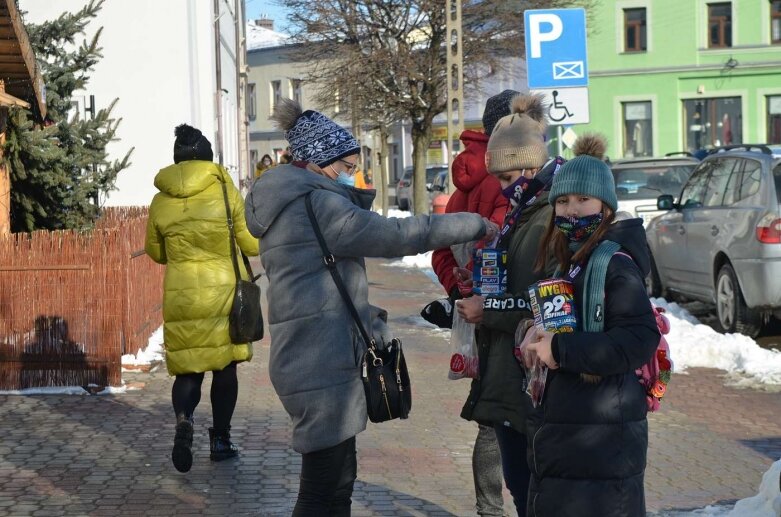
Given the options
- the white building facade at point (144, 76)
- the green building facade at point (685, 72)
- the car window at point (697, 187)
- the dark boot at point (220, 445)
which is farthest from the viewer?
the green building facade at point (685, 72)

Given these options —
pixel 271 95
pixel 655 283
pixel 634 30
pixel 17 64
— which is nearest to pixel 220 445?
pixel 17 64

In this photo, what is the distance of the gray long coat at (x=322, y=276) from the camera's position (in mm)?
4207

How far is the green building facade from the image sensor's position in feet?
151

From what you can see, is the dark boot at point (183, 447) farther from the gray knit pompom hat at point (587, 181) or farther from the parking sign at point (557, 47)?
the parking sign at point (557, 47)

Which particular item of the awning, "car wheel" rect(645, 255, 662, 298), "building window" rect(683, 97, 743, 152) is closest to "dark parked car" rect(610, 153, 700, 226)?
"car wheel" rect(645, 255, 662, 298)

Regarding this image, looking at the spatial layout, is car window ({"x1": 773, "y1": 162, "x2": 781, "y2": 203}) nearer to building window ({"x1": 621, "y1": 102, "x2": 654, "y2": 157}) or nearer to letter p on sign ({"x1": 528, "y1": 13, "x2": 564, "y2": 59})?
letter p on sign ({"x1": 528, "y1": 13, "x2": 564, "y2": 59})

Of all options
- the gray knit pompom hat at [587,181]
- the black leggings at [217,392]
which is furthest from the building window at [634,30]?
the gray knit pompom hat at [587,181]

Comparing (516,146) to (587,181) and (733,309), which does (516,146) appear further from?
(733,309)

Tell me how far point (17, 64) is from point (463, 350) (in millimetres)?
7417

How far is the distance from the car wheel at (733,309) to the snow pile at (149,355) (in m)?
5.18

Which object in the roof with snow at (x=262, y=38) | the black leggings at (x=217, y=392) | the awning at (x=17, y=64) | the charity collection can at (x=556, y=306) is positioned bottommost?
the black leggings at (x=217, y=392)

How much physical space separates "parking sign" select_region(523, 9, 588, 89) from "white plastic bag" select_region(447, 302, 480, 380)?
874 cm

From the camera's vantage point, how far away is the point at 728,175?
12430mm

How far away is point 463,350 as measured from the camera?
4.75 meters
